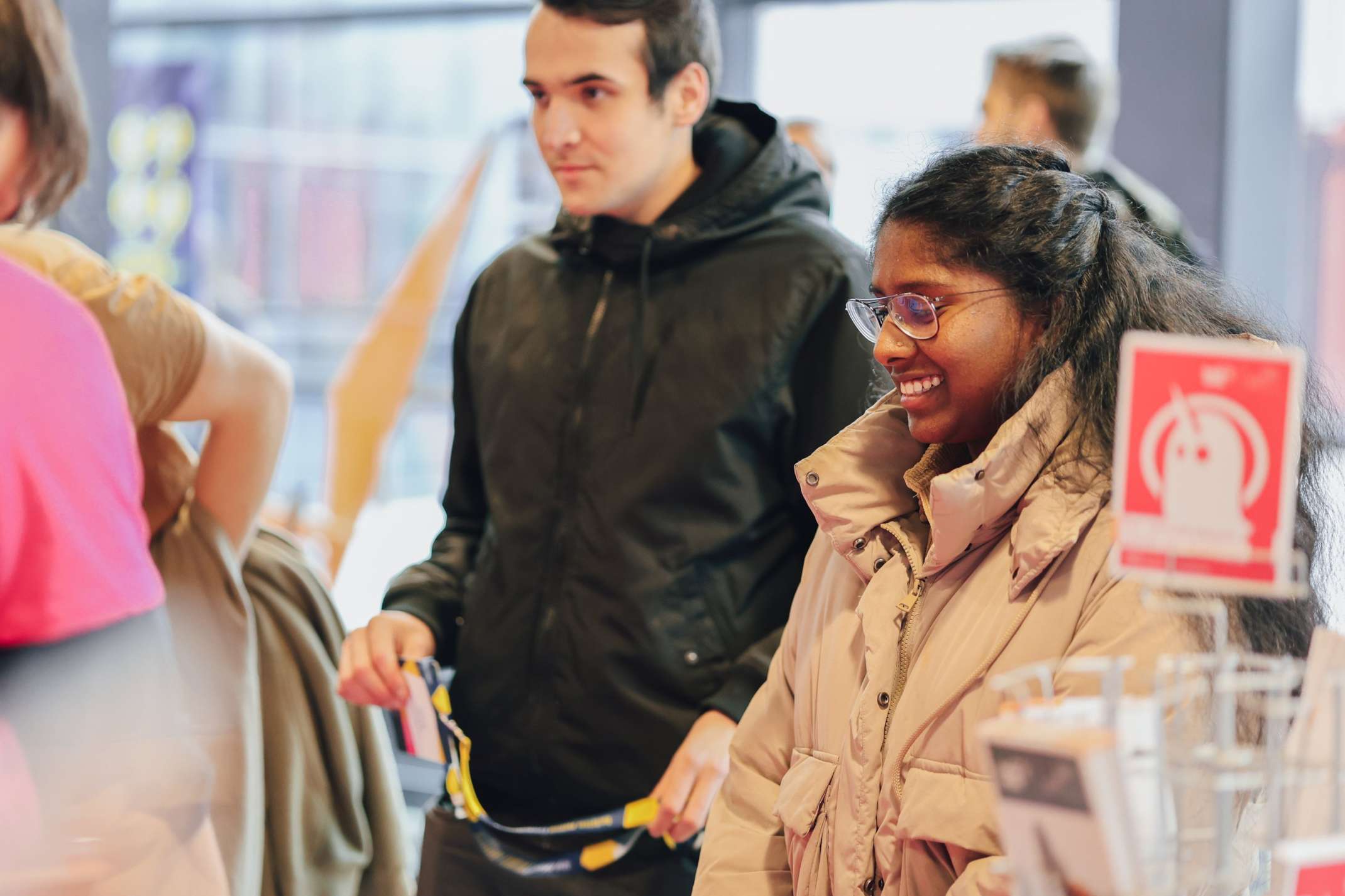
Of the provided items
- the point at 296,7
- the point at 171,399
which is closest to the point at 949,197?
the point at 171,399

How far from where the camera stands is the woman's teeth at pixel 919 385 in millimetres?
1470

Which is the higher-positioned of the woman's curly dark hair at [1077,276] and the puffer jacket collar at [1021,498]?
the woman's curly dark hair at [1077,276]

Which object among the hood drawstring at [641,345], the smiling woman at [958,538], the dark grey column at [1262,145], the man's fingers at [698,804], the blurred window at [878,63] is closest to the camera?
the smiling woman at [958,538]

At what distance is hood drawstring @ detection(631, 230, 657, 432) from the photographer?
2027 millimetres

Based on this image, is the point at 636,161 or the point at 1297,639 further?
the point at 636,161

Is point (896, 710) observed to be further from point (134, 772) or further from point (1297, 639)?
point (134, 772)

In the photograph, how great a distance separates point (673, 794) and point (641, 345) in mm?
618

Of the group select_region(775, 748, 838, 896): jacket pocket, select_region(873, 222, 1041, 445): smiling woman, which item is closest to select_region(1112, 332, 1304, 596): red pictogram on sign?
select_region(873, 222, 1041, 445): smiling woman

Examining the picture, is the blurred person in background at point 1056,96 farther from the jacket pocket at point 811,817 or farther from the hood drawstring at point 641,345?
the jacket pocket at point 811,817

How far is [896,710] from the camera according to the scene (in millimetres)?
1393

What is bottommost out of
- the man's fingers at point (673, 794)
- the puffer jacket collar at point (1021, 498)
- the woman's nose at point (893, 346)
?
the man's fingers at point (673, 794)

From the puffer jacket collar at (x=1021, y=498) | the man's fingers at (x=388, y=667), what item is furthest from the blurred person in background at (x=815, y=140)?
the puffer jacket collar at (x=1021, y=498)

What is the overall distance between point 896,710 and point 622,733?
653mm

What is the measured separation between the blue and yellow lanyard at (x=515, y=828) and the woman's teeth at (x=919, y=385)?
2.26 feet
